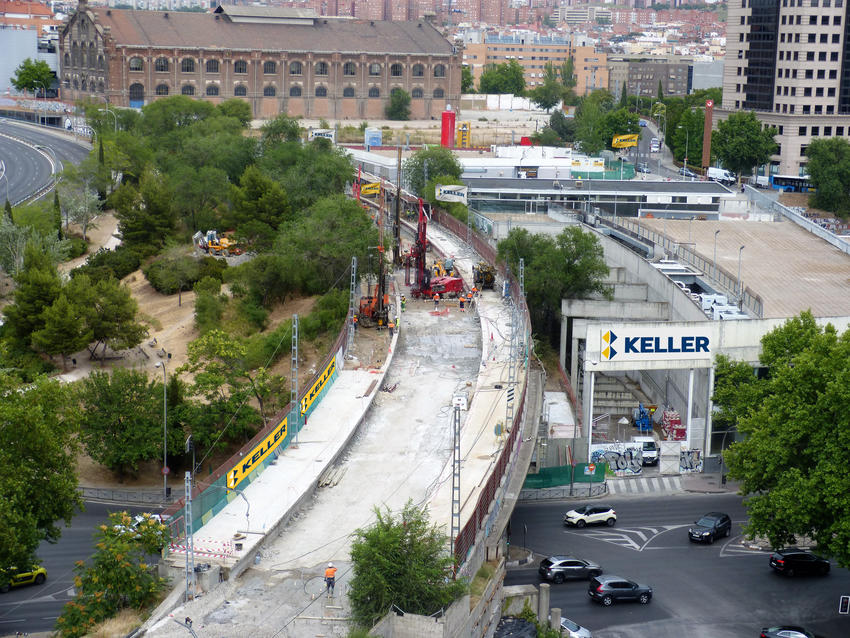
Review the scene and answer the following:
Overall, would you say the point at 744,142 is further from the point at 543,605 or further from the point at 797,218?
the point at 543,605

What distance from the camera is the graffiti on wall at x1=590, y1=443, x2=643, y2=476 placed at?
54.1 m

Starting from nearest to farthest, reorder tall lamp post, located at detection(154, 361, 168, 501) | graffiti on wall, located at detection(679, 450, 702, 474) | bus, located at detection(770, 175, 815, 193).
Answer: tall lamp post, located at detection(154, 361, 168, 501) < graffiti on wall, located at detection(679, 450, 702, 474) < bus, located at detection(770, 175, 815, 193)

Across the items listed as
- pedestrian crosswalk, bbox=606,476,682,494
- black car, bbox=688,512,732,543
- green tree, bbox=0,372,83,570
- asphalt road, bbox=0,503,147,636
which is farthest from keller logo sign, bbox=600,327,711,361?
green tree, bbox=0,372,83,570

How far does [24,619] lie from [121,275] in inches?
2111

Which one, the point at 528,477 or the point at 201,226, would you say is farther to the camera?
the point at 201,226

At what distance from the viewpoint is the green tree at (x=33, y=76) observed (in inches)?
6781

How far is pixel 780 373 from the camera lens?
44156mm

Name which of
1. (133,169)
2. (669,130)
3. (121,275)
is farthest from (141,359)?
(669,130)

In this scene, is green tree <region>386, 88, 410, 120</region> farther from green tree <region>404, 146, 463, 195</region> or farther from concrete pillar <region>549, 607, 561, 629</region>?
concrete pillar <region>549, 607, 561, 629</region>

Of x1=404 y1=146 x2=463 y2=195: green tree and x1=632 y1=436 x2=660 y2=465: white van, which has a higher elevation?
x1=404 y1=146 x2=463 y2=195: green tree

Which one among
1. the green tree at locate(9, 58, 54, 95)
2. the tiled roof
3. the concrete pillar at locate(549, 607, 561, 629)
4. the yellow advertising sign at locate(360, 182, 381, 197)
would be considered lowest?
the concrete pillar at locate(549, 607, 561, 629)

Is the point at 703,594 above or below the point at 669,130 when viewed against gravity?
below

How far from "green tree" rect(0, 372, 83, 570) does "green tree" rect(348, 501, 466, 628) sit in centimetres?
1161

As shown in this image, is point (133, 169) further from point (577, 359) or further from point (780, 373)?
point (780, 373)
